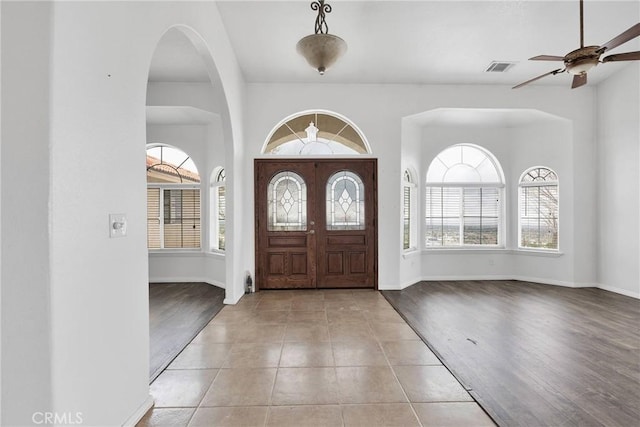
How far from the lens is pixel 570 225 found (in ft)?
18.4

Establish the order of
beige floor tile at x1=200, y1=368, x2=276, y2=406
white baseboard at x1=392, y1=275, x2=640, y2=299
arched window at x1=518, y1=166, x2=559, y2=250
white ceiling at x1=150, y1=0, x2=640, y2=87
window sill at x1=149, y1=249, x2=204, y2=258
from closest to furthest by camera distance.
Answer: beige floor tile at x1=200, y1=368, x2=276, y2=406 < white ceiling at x1=150, y1=0, x2=640, y2=87 < white baseboard at x1=392, y1=275, x2=640, y2=299 < arched window at x1=518, y1=166, x2=559, y2=250 < window sill at x1=149, y1=249, x2=204, y2=258

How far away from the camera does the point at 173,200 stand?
612 centimetres

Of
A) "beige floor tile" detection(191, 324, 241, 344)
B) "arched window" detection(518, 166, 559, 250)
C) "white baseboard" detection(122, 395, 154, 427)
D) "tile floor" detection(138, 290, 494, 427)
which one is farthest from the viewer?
"arched window" detection(518, 166, 559, 250)

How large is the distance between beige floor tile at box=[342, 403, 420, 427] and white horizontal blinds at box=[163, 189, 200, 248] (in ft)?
15.6

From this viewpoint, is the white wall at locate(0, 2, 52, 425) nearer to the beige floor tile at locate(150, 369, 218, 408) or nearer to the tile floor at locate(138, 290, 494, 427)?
the tile floor at locate(138, 290, 494, 427)

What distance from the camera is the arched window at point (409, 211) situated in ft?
19.2

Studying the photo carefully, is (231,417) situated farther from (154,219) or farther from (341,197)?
(154,219)

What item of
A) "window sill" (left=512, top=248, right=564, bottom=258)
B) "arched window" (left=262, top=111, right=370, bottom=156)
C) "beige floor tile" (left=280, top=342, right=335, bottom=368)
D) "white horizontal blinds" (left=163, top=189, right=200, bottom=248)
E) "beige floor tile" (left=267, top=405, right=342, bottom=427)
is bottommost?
"beige floor tile" (left=267, top=405, right=342, bottom=427)

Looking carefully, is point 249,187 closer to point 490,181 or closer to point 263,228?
point 263,228

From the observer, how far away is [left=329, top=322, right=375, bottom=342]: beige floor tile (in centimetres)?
326

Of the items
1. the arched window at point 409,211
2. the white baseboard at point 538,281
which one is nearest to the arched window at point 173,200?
the white baseboard at point 538,281

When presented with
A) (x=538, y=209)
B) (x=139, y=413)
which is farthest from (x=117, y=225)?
(x=538, y=209)

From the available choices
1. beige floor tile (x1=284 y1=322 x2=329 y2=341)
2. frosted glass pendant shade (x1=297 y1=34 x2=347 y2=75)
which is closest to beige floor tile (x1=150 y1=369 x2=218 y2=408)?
beige floor tile (x1=284 y1=322 x2=329 y2=341)

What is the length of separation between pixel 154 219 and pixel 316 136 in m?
3.38
